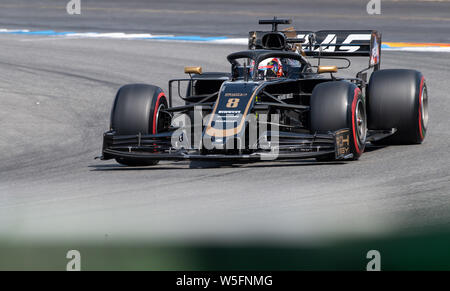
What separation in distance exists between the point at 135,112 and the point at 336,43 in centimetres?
390

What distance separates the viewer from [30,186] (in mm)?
8500

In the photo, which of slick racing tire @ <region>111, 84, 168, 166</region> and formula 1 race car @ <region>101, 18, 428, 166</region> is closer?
formula 1 race car @ <region>101, 18, 428, 166</region>

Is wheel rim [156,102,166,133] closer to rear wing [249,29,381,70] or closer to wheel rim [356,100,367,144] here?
rear wing [249,29,381,70]

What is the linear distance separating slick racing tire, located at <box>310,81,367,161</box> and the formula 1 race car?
10 mm

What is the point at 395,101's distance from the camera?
10.1 m

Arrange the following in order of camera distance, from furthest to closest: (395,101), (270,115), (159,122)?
1. (395,101)
2. (159,122)
3. (270,115)

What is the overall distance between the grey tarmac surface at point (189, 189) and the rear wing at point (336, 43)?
1372 millimetres

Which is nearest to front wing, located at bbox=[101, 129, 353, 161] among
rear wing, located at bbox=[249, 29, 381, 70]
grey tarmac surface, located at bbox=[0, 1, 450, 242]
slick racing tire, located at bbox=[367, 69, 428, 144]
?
grey tarmac surface, located at bbox=[0, 1, 450, 242]

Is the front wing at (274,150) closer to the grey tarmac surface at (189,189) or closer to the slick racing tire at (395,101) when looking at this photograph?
the grey tarmac surface at (189,189)

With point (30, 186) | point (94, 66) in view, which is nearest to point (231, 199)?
point (30, 186)

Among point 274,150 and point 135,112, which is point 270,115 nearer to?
point 274,150

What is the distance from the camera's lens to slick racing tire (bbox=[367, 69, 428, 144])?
10.0 m

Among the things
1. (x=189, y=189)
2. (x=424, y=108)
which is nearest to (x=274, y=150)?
(x=189, y=189)

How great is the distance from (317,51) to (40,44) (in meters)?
10.5
